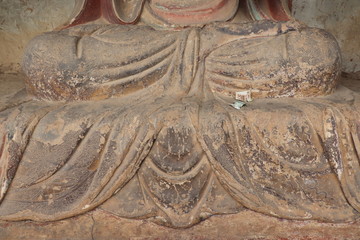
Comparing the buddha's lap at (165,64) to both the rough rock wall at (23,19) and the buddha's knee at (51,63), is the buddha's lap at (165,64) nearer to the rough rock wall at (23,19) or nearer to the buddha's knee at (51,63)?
the buddha's knee at (51,63)

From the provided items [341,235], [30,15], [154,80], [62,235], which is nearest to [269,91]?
[154,80]

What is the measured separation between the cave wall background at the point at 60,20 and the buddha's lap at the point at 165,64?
1389 millimetres

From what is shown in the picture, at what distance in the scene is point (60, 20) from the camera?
13.4 ft

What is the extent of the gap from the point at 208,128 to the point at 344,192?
63 centimetres

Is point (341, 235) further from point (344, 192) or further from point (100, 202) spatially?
point (100, 202)

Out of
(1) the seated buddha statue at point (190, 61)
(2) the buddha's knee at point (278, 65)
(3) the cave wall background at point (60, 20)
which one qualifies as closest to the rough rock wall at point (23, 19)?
(3) the cave wall background at point (60, 20)

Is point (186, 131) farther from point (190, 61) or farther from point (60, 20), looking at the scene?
point (60, 20)

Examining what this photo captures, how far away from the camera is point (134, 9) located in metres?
3.21

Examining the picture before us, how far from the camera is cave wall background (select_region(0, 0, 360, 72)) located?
13.1 ft

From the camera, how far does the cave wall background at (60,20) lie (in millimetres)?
3982

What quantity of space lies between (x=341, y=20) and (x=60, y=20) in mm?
1913

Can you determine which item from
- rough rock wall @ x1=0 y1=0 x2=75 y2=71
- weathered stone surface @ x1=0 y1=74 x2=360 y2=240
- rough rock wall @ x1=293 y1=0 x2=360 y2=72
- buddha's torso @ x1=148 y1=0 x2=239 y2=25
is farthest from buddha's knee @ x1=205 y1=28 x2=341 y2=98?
rough rock wall @ x1=0 y1=0 x2=75 y2=71

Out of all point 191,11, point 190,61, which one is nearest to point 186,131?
point 190,61

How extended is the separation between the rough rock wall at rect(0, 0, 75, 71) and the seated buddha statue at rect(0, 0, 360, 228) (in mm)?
1418
